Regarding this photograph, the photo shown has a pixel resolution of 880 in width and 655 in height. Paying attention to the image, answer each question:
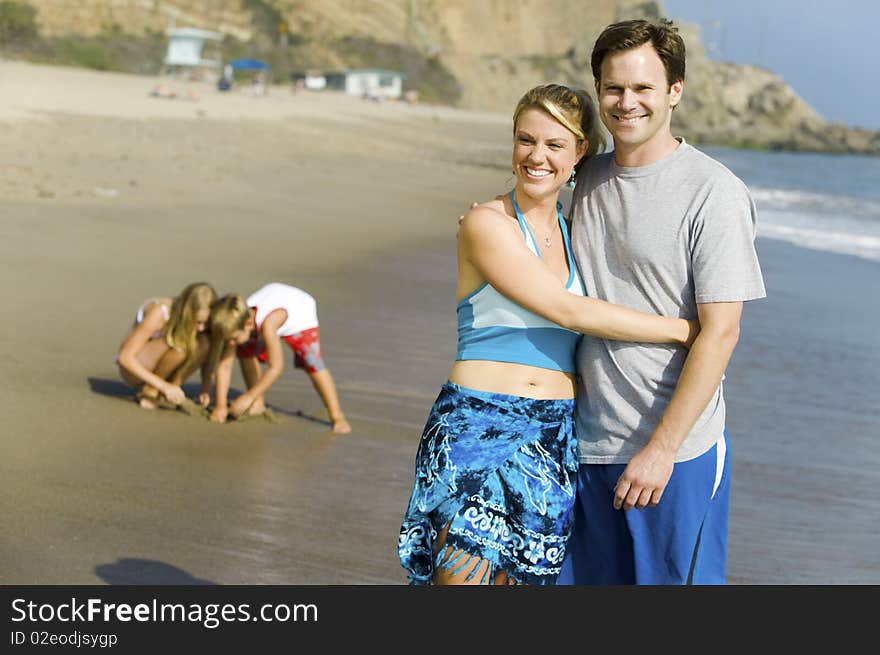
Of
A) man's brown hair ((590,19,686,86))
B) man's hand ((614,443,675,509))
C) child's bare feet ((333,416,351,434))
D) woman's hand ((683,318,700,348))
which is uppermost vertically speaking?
man's brown hair ((590,19,686,86))

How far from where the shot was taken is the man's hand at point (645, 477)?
8.64 feet

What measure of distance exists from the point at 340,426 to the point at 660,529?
3412 millimetres

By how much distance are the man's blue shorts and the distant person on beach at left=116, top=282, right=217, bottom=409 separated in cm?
361

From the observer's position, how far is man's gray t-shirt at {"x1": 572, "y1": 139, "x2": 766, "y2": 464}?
2561mm

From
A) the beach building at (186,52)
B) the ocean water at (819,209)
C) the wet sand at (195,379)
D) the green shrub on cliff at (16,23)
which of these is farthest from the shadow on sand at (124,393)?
the green shrub on cliff at (16,23)

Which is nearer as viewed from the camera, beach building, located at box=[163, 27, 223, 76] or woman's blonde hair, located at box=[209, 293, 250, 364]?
woman's blonde hair, located at box=[209, 293, 250, 364]

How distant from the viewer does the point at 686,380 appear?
2609 mm

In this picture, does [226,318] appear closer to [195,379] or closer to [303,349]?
[303,349]

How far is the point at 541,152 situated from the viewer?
107 inches

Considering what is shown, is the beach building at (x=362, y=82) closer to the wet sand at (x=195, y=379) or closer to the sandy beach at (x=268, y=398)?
the wet sand at (x=195, y=379)

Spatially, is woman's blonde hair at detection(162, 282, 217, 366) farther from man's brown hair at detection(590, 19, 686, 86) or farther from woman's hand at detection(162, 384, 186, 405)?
man's brown hair at detection(590, 19, 686, 86)

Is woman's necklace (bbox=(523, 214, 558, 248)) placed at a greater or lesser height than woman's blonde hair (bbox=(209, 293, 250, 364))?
greater

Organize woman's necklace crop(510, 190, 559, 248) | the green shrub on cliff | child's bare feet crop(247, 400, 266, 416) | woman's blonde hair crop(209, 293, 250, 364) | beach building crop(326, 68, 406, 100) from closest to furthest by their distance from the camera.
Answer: woman's necklace crop(510, 190, 559, 248) < woman's blonde hair crop(209, 293, 250, 364) < child's bare feet crop(247, 400, 266, 416) < the green shrub on cliff < beach building crop(326, 68, 406, 100)

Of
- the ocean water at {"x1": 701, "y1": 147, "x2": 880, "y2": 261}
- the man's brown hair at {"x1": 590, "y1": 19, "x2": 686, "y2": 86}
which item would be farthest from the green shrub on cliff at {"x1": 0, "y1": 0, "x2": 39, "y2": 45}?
the man's brown hair at {"x1": 590, "y1": 19, "x2": 686, "y2": 86}
